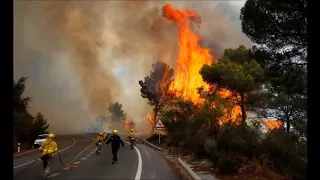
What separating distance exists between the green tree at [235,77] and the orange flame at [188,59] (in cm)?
198

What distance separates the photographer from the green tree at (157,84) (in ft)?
194

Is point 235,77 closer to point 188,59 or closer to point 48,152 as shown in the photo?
point 188,59

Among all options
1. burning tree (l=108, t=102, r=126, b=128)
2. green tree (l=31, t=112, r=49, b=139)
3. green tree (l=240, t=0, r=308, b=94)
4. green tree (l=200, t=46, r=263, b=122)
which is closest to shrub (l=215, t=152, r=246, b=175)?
green tree (l=240, t=0, r=308, b=94)

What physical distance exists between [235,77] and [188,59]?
10.3 m

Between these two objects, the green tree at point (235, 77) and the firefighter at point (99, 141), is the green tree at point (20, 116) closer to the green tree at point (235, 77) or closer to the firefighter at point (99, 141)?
the firefighter at point (99, 141)

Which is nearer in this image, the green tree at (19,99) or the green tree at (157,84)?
the green tree at (19,99)

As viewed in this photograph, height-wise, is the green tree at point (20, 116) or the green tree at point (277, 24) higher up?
the green tree at point (277, 24)

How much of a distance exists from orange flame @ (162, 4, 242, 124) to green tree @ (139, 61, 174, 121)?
10.7m

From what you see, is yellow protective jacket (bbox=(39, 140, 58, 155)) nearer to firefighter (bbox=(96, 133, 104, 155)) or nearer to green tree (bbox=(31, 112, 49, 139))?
firefighter (bbox=(96, 133, 104, 155))

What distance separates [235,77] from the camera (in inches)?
1415

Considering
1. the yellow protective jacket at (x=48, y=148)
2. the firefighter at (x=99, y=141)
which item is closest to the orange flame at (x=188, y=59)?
the firefighter at (x=99, y=141)

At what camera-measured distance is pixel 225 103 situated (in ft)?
95.2

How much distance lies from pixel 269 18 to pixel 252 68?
68.4 feet
